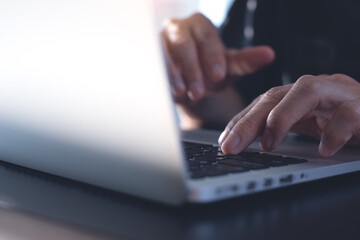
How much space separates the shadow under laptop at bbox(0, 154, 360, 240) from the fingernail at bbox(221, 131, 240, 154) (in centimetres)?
10

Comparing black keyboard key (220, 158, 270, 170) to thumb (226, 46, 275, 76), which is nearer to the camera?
black keyboard key (220, 158, 270, 170)

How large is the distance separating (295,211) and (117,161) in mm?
173

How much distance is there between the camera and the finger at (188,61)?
3.41 feet

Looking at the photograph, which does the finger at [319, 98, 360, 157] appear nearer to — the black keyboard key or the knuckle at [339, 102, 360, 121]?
the knuckle at [339, 102, 360, 121]

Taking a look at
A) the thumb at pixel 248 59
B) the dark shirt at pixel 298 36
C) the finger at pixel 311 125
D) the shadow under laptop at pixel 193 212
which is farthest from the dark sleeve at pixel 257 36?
the shadow under laptop at pixel 193 212

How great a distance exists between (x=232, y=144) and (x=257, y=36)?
1055mm

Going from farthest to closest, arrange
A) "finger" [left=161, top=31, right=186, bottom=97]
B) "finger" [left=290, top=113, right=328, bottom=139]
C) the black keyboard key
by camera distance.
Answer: "finger" [left=161, top=31, right=186, bottom=97], "finger" [left=290, top=113, right=328, bottom=139], the black keyboard key

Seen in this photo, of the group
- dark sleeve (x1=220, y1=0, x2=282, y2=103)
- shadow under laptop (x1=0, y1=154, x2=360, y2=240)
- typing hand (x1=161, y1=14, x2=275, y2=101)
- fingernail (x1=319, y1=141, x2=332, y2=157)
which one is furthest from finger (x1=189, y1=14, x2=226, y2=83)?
shadow under laptop (x1=0, y1=154, x2=360, y2=240)

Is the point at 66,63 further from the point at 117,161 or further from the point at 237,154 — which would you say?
the point at 237,154

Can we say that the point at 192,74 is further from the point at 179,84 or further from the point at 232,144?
the point at 232,144

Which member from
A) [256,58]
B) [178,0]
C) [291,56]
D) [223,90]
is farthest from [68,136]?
[178,0]

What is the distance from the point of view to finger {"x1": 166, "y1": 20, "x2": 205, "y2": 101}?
1039 millimetres

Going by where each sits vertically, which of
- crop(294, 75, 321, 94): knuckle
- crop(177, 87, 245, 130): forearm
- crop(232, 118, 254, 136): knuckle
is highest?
crop(294, 75, 321, 94): knuckle

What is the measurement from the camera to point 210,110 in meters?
1.21
